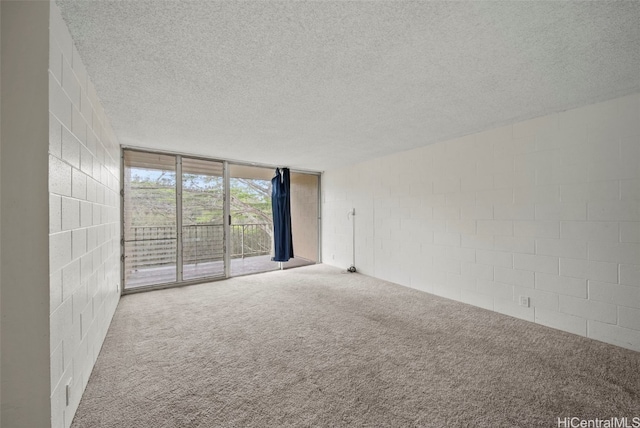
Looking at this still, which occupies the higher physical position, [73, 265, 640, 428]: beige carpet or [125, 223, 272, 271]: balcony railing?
[125, 223, 272, 271]: balcony railing

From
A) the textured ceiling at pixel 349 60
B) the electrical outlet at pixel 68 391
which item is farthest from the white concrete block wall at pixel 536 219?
the electrical outlet at pixel 68 391

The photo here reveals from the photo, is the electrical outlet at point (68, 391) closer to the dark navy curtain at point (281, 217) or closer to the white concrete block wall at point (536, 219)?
the white concrete block wall at point (536, 219)

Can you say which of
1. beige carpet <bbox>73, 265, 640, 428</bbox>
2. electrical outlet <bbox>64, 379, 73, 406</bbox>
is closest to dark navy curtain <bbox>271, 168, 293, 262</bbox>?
beige carpet <bbox>73, 265, 640, 428</bbox>

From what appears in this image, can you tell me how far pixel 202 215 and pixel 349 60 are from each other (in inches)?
146

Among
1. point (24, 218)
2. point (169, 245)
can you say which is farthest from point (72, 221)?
point (169, 245)

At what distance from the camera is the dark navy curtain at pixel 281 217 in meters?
5.34

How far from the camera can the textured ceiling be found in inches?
51.3

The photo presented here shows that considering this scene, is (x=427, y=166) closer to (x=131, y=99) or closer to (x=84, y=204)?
(x=131, y=99)

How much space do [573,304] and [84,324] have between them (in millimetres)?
4161

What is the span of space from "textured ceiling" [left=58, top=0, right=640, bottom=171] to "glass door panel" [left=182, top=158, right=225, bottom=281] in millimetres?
1451

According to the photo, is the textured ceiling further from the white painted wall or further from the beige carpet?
the beige carpet

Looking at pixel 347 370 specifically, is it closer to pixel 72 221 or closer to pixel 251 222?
pixel 72 221

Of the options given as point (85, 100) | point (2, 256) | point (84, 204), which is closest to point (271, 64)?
point (85, 100)

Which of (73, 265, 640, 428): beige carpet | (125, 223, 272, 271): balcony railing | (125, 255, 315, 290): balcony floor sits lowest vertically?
(73, 265, 640, 428): beige carpet
